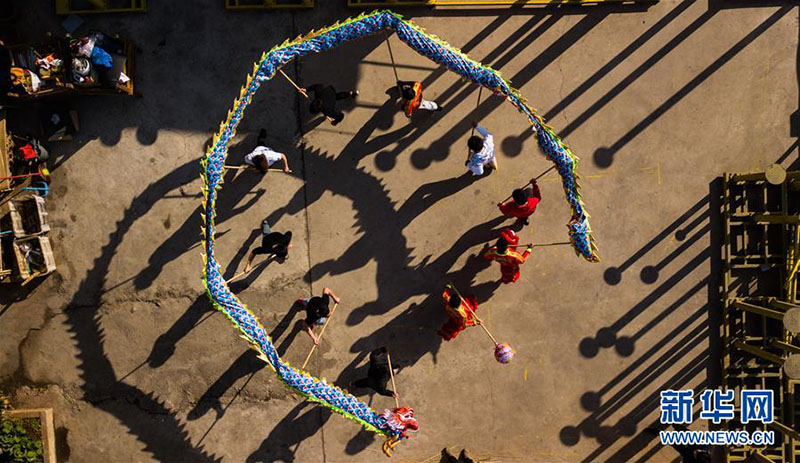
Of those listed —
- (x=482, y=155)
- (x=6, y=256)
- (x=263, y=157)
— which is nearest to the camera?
(x=263, y=157)

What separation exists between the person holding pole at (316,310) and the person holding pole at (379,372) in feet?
→ 3.81

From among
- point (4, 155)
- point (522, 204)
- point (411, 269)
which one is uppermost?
point (4, 155)

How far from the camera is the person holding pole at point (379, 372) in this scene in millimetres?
9836

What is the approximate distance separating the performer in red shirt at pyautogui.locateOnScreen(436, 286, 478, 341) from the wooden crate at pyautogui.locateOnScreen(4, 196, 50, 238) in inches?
321

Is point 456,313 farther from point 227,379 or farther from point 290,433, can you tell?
point 227,379

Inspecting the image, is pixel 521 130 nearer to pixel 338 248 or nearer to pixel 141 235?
pixel 338 248

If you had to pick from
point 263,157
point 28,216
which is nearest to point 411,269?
point 263,157

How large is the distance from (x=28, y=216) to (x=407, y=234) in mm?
7655

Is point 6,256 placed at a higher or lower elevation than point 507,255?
lower

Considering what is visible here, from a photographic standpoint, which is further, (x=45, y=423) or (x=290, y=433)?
(x=290, y=433)

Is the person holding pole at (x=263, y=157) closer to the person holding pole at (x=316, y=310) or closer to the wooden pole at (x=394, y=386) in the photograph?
the person holding pole at (x=316, y=310)

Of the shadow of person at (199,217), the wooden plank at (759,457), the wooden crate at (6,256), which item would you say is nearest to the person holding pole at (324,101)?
the shadow of person at (199,217)

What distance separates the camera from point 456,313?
32.0 ft

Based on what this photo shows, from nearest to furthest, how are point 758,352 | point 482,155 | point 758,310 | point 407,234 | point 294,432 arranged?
1. point 482,155
2. point 758,310
3. point 758,352
4. point 407,234
5. point 294,432
